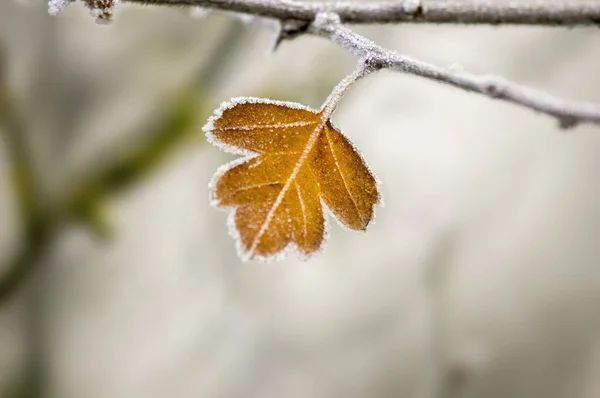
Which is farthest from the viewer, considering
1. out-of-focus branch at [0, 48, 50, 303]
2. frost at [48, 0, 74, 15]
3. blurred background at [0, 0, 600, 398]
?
blurred background at [0, 0, 600, 398]

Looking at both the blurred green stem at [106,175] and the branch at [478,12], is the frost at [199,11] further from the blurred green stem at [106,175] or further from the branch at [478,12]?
the blurred green stem at [106,175]

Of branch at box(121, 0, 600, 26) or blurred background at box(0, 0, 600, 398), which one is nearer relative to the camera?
branch at box(121, 0, 600, 26)

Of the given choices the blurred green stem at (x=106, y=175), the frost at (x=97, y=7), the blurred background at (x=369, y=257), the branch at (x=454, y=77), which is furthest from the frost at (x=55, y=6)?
the blurred background at (x=369, y=257)

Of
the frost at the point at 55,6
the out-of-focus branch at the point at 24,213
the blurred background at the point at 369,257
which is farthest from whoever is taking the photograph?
the blurred background at the point at 369,257

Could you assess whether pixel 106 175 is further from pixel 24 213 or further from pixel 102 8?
pixel 102 8

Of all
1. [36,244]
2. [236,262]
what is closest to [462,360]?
[236,262]

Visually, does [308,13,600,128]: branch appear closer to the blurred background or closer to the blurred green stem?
the blurred green stem

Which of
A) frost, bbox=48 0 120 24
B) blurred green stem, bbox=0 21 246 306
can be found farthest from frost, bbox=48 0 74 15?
blurred green stem, bbox=0 21 246 306
